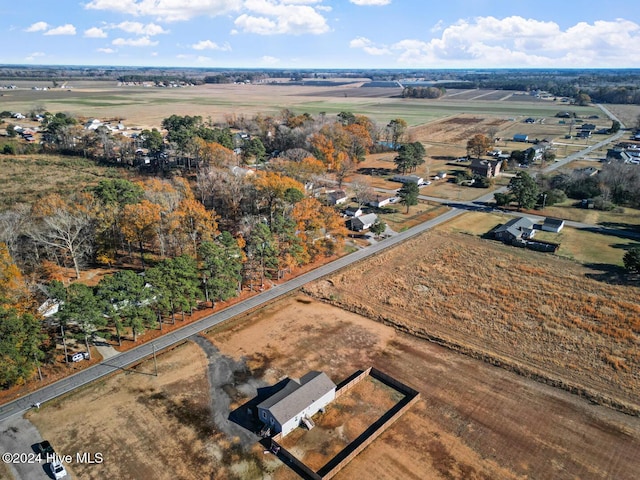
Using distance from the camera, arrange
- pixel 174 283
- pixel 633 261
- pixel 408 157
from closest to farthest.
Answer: pixel 174 283
pixel 633 261
pixel 408 157

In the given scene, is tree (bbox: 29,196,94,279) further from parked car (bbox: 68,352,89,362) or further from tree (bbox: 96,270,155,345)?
parked car (bbox: 68,352,89,362)

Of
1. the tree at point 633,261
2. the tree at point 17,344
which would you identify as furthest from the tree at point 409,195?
the tree at point 17,344

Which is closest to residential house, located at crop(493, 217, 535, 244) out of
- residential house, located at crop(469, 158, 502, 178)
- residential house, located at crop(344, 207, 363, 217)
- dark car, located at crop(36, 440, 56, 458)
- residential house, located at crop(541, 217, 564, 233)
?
residential house, located at crop(541, 217, 564, 233)

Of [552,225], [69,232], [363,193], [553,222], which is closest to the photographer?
[69,232]

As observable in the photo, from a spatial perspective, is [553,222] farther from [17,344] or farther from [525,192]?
[17,344]

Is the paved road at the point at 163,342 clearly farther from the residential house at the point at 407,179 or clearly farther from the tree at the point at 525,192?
the residential house at the point at 407,179

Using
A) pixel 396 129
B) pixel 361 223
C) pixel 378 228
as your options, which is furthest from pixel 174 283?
pixel 396 129
